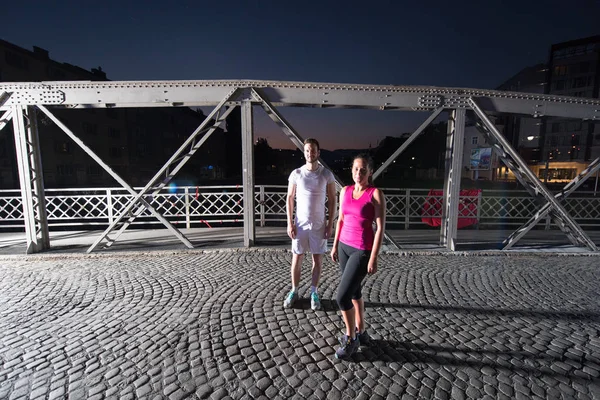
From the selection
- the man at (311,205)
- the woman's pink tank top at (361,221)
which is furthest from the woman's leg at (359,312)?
the man at (311,205)

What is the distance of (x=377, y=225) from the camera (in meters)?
2.87

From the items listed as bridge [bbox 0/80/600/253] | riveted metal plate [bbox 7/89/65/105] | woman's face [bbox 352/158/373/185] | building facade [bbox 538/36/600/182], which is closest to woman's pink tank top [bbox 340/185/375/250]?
woman's face [bbox 352/158/373/185]

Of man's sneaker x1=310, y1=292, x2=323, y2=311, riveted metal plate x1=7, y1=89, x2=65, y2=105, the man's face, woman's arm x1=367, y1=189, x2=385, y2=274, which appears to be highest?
riveted metal plate x1=7, y1=89, x2=65, y2=105

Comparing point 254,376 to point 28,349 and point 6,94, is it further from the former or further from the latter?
point 6,94

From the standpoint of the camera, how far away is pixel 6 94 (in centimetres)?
611

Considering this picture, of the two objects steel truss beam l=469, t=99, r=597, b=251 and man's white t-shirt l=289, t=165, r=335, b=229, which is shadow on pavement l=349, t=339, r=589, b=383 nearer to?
man's white t-shirt l=289, t=165, r=335, b=229

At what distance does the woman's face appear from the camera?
2.97 m

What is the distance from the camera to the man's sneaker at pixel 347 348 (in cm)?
299

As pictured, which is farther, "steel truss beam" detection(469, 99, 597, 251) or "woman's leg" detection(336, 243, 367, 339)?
"steel truss beam" detection(469, 99, 597, 251)

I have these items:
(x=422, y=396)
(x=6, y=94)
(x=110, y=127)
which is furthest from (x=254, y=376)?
(x=110, y=127)

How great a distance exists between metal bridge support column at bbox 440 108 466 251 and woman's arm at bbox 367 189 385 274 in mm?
4684

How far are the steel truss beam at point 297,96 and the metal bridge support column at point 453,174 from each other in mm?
385

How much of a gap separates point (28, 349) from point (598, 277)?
863 cm

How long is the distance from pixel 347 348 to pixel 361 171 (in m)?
1.78
